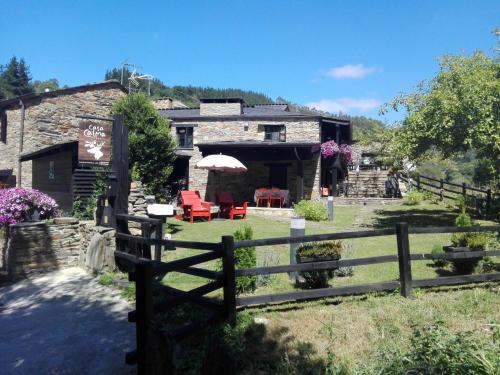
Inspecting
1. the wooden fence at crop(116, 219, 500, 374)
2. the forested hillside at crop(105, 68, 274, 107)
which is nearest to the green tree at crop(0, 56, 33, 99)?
the forested hillside at crop(105, 68, 274, 107)

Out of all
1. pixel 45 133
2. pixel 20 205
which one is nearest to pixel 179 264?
pixel 20 205

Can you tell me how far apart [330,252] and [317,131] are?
53.9 feet

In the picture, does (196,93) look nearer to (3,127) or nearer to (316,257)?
(3,127)

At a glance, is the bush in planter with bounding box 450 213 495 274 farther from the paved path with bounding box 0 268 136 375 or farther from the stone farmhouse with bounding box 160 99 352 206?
the stone farmhouse with bounding box 160 99 352 206

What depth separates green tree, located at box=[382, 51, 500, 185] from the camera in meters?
10.6

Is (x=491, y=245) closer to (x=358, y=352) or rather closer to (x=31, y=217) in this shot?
(x=358, y=352)

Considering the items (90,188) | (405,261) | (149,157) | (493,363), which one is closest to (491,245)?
(405,261)

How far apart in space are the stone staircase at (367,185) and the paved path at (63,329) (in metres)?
19.7

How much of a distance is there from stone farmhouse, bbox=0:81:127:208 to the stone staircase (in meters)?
15.8

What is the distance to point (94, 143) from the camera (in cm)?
860

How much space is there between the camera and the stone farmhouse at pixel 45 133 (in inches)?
706

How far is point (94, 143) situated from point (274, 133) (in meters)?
14.9

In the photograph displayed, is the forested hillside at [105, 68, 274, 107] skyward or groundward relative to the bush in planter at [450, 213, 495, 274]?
skyward

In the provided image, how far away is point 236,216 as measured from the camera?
15922 millimetres
